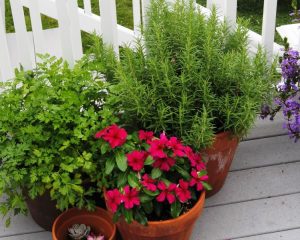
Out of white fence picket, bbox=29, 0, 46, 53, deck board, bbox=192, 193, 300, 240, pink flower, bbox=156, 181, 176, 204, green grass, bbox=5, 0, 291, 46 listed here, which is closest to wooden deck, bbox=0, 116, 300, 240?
deck board, bbox=192, 193, 300, 240

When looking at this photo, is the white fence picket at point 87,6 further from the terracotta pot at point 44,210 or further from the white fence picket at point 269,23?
the terracotta pot at point 44,210

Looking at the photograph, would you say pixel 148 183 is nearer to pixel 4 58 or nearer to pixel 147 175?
pixel 147 175

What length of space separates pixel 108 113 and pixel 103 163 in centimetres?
21

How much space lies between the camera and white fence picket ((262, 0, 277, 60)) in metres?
2.70

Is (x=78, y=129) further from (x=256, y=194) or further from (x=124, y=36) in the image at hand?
(x=124, y=36)

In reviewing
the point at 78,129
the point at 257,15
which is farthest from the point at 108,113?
the point at 257,15

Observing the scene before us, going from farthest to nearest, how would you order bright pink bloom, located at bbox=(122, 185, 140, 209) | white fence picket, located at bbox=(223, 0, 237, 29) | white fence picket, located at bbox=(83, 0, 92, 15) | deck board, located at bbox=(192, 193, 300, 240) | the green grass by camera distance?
the green grass → white fence picket, located at bbox=(83, 0, 92, 15) → white fence picket, located at bbox=(223, 0, 237, 29) → deck board, located at bbox=(192, 193, 300, 240) → bright pink bloom, located at bbox=(122, 185, 140, 209)

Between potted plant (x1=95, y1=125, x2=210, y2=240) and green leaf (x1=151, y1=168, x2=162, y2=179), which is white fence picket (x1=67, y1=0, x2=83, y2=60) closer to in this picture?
potted plant (x1=95, y1=125, x2=210, y2=240)

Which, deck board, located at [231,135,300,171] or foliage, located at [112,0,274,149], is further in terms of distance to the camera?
deck board, located at [231,135,300,171]

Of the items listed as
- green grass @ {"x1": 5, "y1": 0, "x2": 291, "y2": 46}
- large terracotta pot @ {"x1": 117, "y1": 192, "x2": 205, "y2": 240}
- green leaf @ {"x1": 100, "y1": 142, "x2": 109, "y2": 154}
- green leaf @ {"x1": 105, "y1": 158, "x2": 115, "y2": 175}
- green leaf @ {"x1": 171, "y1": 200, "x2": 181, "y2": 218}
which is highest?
green leaf @ {"x1": 100, "y1": 142, "x2": 109, "y2": 154}

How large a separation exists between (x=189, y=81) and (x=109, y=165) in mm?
501

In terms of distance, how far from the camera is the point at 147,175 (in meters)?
2.01

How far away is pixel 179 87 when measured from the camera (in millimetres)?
2174

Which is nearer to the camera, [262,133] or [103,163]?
[103,163]
